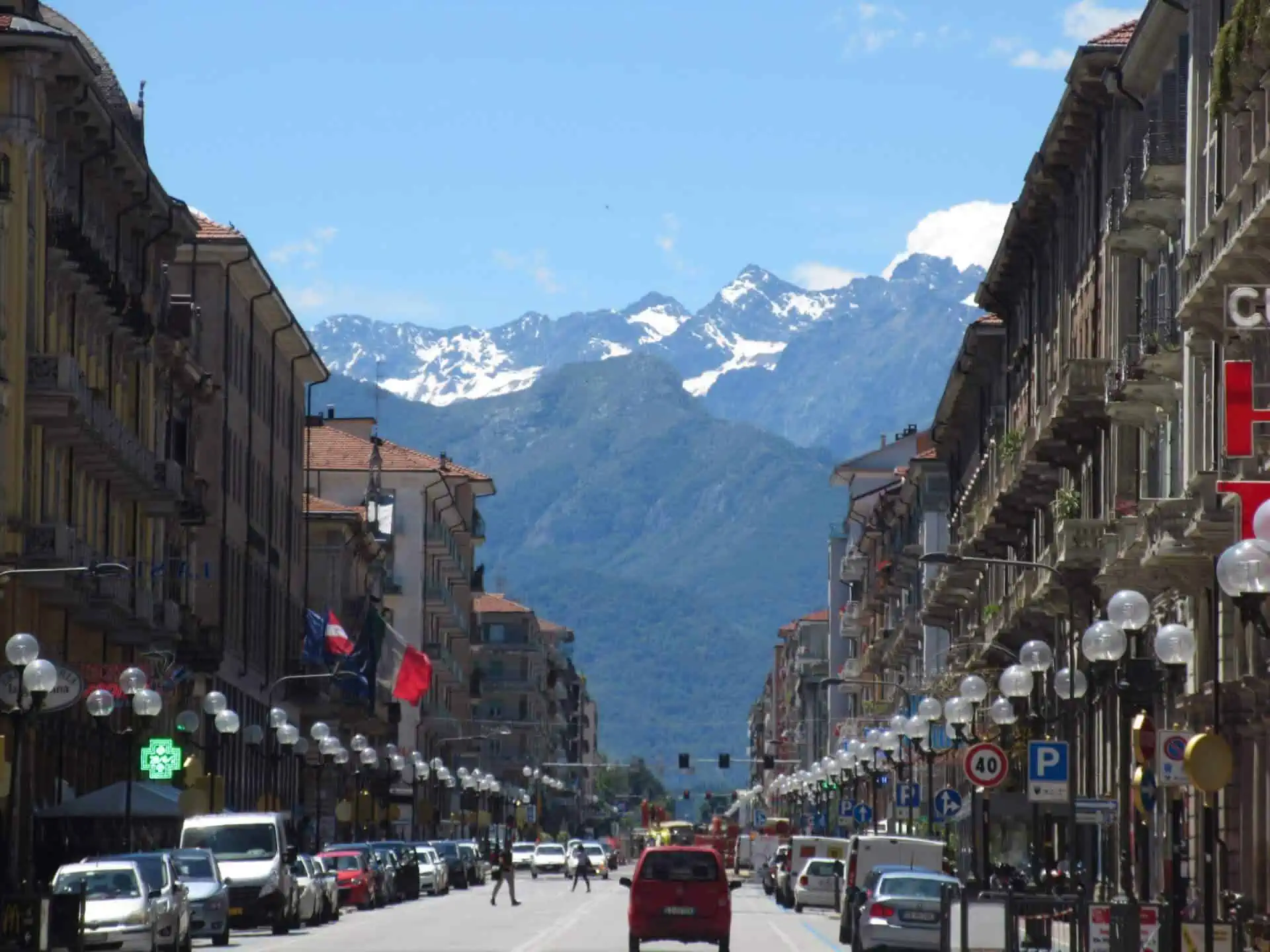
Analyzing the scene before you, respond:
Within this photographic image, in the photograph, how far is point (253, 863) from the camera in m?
55.0

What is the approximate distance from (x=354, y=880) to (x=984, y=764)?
1199 inches

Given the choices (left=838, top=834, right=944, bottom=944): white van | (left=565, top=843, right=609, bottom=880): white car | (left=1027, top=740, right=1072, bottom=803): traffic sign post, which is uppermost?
(left=1027, top=740, right=1072, bottom=803): traffic sign post

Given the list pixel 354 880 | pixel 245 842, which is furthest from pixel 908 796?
pixel 245 842

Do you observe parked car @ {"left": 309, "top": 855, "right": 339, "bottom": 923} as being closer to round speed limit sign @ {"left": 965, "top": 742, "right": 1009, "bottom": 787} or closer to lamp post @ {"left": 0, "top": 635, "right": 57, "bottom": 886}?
lamp post @ {"left": 0, "top": 635, "right": 57, "bottom": 886}

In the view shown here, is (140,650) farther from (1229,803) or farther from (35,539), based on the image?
(1229,803)

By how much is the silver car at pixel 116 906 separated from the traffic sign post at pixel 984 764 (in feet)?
42.1

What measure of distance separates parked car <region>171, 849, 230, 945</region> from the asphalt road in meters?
0.50

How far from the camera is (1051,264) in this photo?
71688 mm

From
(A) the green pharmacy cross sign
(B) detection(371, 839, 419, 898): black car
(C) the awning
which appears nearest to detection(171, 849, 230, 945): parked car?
(C) the awning

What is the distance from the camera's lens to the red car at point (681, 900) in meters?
45.4

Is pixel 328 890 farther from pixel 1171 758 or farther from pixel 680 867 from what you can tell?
pixel 1171 758

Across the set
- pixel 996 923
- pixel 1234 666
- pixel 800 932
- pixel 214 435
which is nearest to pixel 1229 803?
pixel 1234 666

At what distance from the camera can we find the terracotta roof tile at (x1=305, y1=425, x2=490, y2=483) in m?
141

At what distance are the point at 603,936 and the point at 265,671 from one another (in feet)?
154
